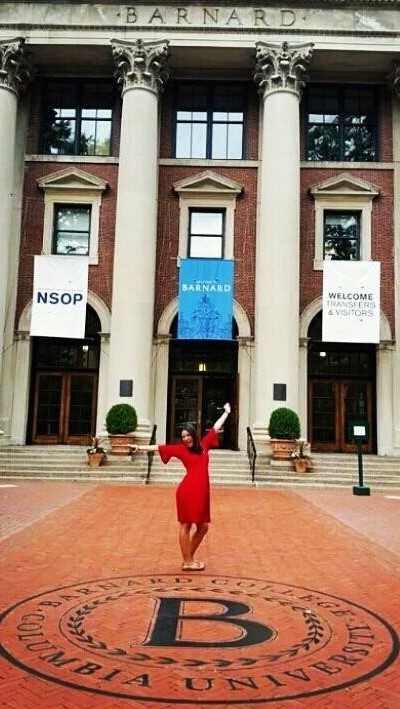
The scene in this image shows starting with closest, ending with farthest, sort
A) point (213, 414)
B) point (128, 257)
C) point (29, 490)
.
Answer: point (29, 490), point (128, 257), point (213, 414)

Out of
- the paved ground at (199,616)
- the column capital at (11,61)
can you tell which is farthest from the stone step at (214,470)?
the column capital at (11,61)

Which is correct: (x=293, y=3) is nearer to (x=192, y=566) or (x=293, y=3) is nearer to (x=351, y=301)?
(x=351, y=301)

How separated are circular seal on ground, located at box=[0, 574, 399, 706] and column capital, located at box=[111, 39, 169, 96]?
19.0 metres

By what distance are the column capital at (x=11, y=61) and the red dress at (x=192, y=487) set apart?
18.8m

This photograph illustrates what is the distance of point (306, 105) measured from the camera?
78.2 ft

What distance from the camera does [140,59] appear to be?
21391mm

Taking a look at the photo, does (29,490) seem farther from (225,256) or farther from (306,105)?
(306,105)

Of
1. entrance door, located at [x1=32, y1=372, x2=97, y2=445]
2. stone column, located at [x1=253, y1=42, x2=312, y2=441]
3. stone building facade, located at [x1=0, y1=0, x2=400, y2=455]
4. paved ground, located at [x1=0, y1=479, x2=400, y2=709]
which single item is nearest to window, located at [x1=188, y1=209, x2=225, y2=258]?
stone building facade, located at [x1=0, y1=0, x2=400, y2=455]

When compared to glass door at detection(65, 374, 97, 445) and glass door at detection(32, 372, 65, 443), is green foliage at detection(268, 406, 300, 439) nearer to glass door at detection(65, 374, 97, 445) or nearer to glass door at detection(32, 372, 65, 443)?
glass door at detection(65, 374, 97, 445)

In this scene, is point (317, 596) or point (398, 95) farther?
point (398, 95)

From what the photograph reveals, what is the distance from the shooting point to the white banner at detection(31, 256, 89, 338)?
69.5 feet

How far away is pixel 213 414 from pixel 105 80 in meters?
13.1

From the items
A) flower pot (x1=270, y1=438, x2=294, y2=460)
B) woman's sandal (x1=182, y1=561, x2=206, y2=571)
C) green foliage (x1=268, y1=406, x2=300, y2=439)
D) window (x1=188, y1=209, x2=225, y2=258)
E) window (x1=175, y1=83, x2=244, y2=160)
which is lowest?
woman's sandal (x1=182, y1=561, x2=206, y2=571)

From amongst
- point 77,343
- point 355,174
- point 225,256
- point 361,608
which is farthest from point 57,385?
point 361,608
